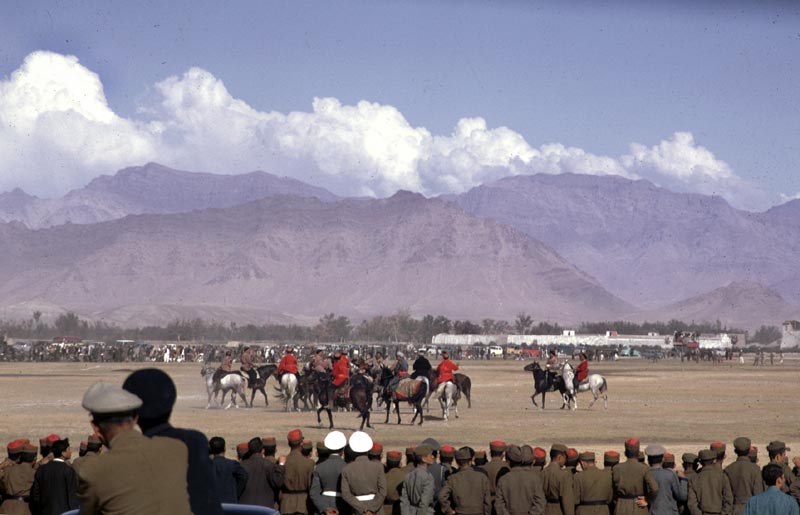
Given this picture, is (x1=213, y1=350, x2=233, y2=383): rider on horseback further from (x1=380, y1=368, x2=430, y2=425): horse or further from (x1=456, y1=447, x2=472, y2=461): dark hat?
(x1=456, y1=447, x2=472, y2=461): dark hat

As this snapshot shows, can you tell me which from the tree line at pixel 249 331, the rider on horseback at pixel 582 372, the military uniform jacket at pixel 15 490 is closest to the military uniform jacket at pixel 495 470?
the military uniform jacket at pixel 15 490

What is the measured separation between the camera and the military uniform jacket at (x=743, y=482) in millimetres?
12586

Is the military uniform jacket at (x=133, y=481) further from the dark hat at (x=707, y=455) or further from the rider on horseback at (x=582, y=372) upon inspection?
the rider on horseback at (x=582, y=372)

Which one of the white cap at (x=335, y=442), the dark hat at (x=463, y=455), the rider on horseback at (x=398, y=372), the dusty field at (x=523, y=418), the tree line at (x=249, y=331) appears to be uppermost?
the tree line at (x=249, y=331)

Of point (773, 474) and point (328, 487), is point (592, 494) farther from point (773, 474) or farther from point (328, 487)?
point (328, 487)

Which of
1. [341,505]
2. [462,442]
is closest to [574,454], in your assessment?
[341,505]

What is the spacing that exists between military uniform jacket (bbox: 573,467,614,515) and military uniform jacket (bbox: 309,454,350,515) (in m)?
2.26

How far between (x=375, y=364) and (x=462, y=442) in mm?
10743

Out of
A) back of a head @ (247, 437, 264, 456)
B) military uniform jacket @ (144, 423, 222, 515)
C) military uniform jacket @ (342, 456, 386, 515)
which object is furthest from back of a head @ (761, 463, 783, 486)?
military uniform jacket @ (144, 423, 222, 515)

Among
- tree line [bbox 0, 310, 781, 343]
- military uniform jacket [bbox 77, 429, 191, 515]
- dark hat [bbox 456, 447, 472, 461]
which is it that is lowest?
dark hat [bbox 456, 447, 472, 461]

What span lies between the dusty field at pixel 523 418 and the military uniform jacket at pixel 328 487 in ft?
46.3

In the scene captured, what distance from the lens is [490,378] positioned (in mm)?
66938

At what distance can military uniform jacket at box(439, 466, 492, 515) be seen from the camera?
38.1ft

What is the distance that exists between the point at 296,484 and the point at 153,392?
23.5ft
